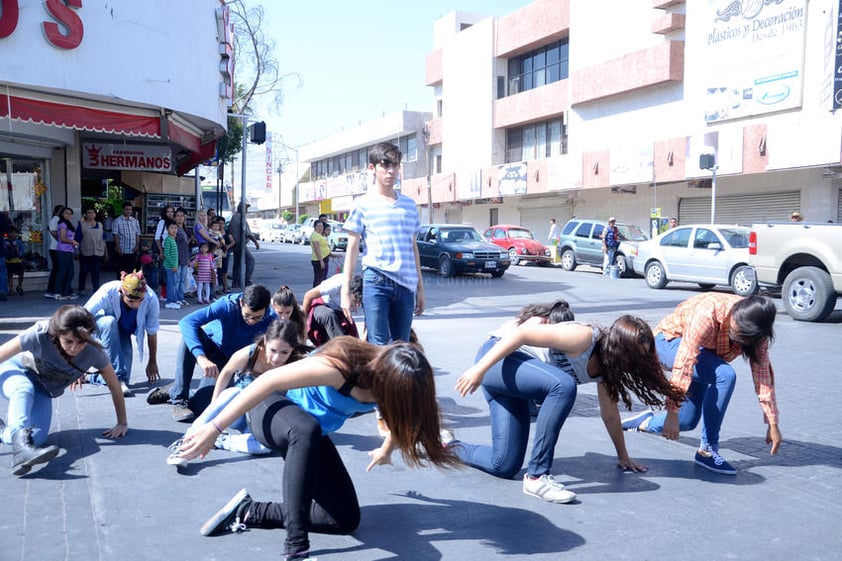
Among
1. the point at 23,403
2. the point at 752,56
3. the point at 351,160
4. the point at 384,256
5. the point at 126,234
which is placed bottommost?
the point at 23,403

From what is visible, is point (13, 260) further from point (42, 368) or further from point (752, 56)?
point (752, 56)

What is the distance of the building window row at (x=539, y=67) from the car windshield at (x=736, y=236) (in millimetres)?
17641

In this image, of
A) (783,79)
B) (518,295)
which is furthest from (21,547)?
(783,79)

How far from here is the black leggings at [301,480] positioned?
3.10 meters

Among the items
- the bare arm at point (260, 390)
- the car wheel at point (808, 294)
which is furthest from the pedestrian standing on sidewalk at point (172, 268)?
the car wheel at point (808, 294)

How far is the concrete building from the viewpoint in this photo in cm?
1063

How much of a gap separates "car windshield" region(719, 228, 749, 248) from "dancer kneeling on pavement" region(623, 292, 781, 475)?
1192cm

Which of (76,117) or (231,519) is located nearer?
(231,519)

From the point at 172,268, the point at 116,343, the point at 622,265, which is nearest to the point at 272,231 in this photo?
the point at 622,265

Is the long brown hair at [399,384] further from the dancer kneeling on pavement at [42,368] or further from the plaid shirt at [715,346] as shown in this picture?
the dancer kneeling on pavement at [42,368]

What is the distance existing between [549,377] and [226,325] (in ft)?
8.23

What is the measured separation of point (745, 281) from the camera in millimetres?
15047

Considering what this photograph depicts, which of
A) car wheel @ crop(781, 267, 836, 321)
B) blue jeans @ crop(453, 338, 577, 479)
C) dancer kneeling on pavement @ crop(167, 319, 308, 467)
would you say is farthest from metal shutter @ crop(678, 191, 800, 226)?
dancer kneeling on pavement @ crop(167, 319, 308, 467)

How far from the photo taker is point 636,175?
26141 mm
